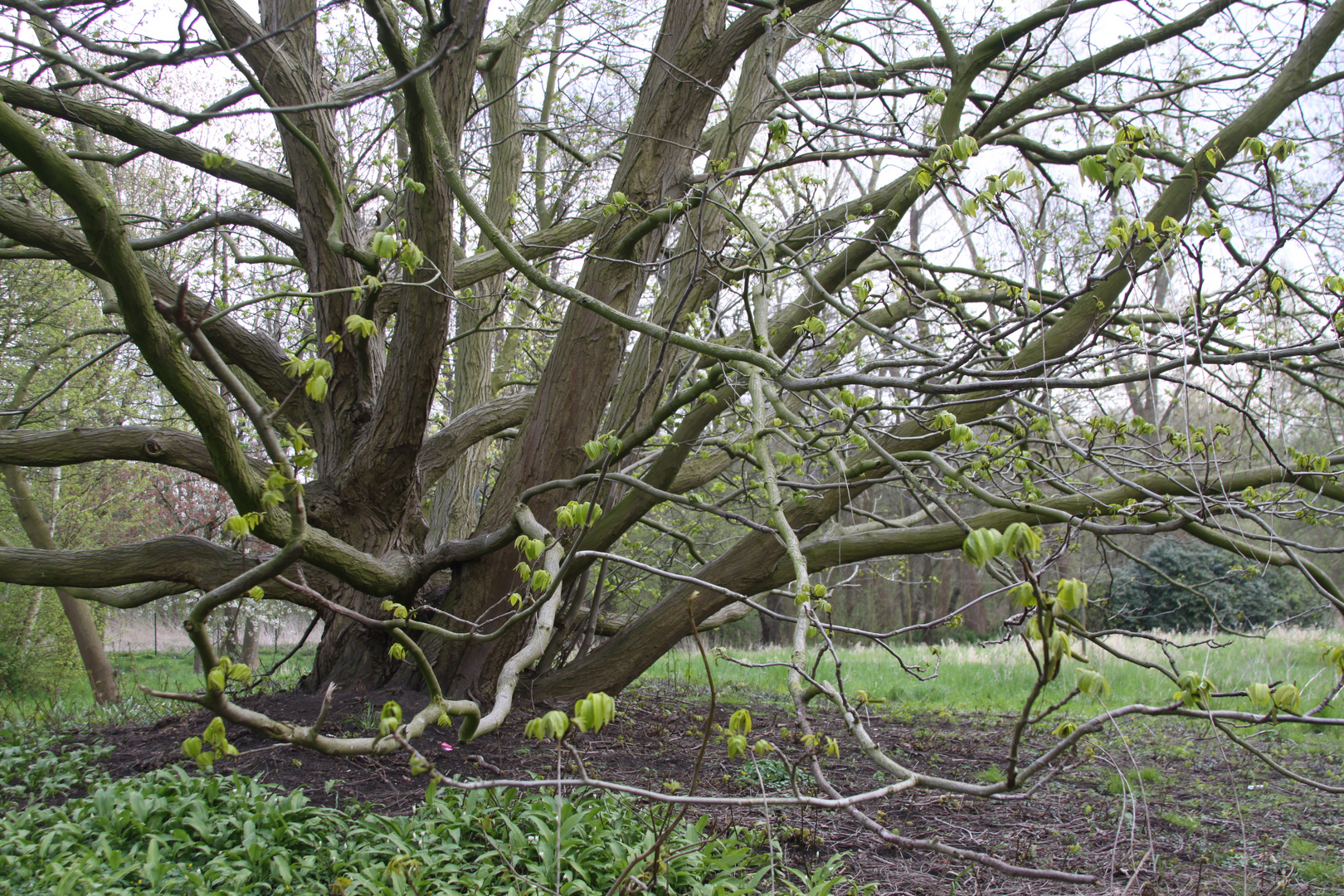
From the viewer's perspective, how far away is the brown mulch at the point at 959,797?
311 cm

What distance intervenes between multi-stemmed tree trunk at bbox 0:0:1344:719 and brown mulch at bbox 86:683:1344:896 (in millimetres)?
592

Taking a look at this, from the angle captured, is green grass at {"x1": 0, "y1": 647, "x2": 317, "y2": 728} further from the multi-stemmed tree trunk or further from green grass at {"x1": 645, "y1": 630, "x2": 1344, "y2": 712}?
green grass at {"x1": 645, "y1": 630, "x2": 1344, "y2": 712}

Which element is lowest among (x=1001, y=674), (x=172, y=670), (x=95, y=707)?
(x=172, y=670)

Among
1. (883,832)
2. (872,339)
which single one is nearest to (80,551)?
(883,832)

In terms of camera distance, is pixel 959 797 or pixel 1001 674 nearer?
pixel 959 797

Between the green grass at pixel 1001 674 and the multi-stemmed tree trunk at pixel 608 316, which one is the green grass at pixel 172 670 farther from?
the green grass at pixel 1001 674

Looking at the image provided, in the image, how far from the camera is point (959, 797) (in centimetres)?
399

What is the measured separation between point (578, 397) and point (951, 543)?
2.27 metres

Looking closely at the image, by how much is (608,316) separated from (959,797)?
3141 millimetres

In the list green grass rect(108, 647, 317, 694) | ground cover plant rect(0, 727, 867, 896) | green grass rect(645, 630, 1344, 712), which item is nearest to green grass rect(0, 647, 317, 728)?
green grass rect(108, 647, 317, 694)

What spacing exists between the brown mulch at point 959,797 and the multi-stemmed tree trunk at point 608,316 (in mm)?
592

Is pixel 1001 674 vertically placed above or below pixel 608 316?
A: below

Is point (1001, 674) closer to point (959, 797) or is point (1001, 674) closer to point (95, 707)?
point (959, 797)

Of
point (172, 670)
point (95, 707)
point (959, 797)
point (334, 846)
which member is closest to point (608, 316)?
point (334, 846)
